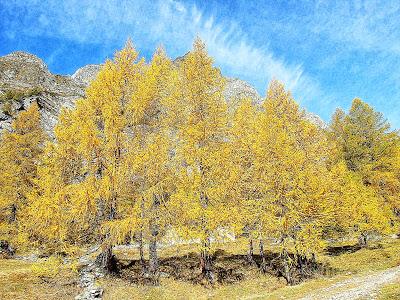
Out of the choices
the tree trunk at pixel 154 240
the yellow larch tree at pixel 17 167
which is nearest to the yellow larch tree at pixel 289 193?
the tree trunk at pixel 154 240

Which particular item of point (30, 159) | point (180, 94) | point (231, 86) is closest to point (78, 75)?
point (231, 86)

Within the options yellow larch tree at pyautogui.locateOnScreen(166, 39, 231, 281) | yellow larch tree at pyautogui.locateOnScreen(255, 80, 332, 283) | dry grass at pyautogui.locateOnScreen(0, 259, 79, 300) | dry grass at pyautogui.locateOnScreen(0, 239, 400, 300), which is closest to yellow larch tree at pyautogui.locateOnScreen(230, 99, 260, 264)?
yellow larch tree at pyautogui.locateOnScreen(255, 80, 332, 283)

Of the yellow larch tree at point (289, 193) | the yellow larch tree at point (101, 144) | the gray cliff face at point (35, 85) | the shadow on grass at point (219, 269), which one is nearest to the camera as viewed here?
the yellow larch tree at point (101, 144)

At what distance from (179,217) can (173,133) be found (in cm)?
484

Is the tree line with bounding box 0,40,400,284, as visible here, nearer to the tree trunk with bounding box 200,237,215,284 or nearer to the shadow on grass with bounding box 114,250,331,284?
the tree trunk with bounding box 200,237,215,284

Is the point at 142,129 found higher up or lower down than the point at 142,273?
higher up

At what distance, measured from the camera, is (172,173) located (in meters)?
16.6

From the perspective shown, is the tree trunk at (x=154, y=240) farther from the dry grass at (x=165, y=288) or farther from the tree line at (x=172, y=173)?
the dry grass at (x=165, y=288)

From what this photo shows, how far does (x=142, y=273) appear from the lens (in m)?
16.8

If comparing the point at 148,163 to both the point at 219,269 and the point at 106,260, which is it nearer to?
the point at 106,260

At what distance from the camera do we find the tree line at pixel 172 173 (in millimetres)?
14938

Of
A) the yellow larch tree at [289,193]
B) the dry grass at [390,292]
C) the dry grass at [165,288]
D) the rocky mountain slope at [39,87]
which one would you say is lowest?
the dry grass at [165,288]

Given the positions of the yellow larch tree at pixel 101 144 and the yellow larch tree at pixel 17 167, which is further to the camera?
the yellow larch tree at pixel 17 167

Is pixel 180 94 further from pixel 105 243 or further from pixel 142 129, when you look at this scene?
pixel 105 243
